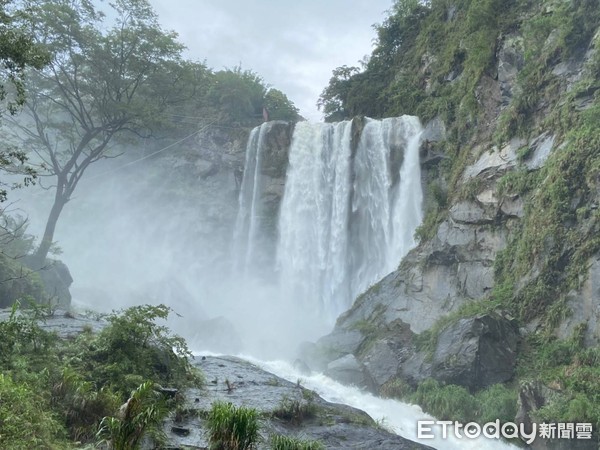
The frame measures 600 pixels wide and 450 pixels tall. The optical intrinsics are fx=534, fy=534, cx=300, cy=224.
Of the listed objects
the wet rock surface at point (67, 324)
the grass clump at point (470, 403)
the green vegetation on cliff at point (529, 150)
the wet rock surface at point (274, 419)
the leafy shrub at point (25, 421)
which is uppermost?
the green vegetation on cliff at point (529, 150)

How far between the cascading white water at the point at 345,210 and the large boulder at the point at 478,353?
376 inches

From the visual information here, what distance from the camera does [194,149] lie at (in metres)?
38.4

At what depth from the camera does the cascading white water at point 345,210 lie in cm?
2622

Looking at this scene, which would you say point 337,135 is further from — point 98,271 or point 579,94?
point 98,271

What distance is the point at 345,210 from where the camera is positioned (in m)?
28.8

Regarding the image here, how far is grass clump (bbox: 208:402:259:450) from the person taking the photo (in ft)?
21.3

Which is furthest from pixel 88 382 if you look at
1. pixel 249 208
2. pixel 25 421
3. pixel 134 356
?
pixel 249 208

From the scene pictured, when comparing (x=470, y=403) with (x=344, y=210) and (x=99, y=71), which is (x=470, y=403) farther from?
(x=99, y=71)

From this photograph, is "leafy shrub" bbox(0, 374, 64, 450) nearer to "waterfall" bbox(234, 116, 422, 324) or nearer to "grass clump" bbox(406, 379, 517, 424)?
"grass clump" bbox(406, 379, 517, 424)

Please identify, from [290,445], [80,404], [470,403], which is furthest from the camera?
[470,403]

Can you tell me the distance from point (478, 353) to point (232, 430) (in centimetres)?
1003

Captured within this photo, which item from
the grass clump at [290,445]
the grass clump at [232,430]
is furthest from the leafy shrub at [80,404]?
the grass clump at [290,445]

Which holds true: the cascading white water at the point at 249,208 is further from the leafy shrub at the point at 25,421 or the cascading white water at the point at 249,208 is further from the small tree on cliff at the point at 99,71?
the leafy shrub at the point at 25,421

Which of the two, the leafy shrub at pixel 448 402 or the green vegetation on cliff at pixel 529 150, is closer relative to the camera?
the leafy shrub at pixel 448 402
